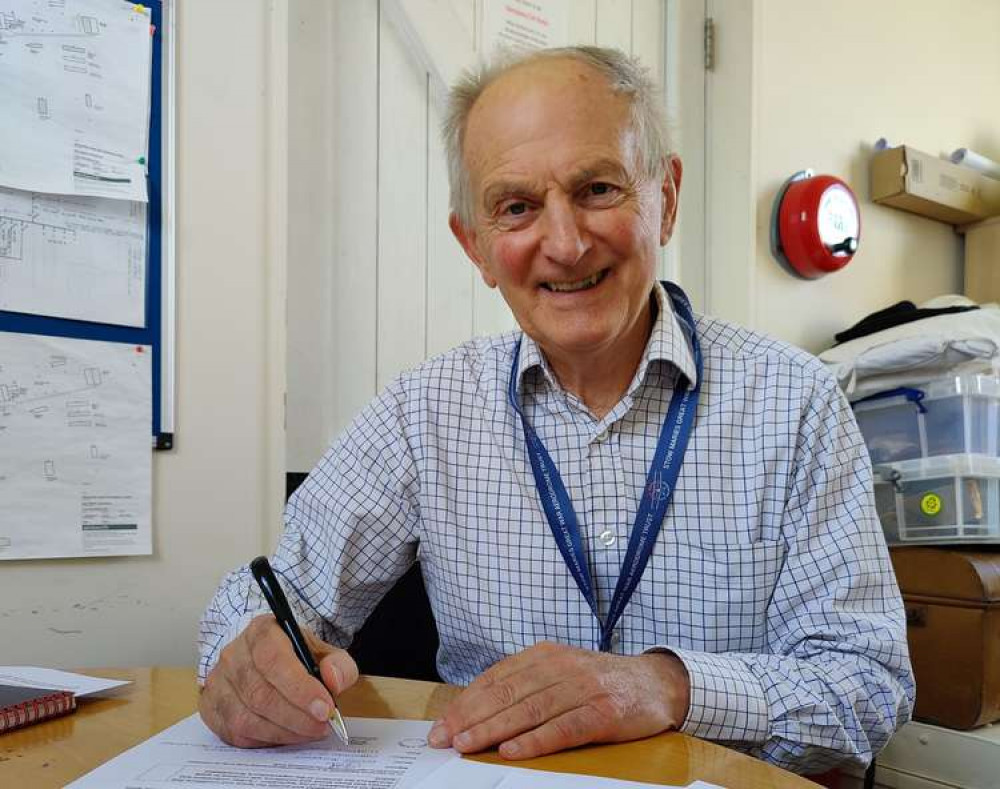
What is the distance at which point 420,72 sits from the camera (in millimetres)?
2047

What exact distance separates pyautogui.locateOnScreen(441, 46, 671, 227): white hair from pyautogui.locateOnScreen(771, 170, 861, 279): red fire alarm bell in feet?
4.72

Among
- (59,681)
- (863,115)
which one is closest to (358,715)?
(59,681)

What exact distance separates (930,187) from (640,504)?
2.38m

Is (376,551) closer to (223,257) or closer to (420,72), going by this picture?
(223,257)

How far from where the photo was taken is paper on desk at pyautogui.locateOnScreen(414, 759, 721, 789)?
67cm

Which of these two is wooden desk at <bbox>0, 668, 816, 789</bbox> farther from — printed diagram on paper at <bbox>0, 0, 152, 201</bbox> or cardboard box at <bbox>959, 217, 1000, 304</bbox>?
cardboard box at <bbox>959, 217, 1000, 304</bbox>

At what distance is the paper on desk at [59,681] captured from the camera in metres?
0.95

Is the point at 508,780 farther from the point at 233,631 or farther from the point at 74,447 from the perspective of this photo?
the point at 74,447

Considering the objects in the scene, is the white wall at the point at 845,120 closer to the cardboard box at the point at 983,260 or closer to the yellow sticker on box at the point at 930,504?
the cardboard box at the point at 983,260

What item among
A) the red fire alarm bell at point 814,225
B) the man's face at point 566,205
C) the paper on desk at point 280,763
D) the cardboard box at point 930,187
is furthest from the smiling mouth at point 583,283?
the cardboard box at point 930,187

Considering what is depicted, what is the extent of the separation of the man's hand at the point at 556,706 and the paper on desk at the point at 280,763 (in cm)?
3

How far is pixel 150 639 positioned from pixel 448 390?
2.28ft

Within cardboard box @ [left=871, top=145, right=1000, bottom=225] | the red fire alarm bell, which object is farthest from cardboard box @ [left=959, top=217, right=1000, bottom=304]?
the red fire alarm bell

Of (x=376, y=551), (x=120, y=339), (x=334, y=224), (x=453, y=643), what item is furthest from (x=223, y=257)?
(x=453, y=643)
